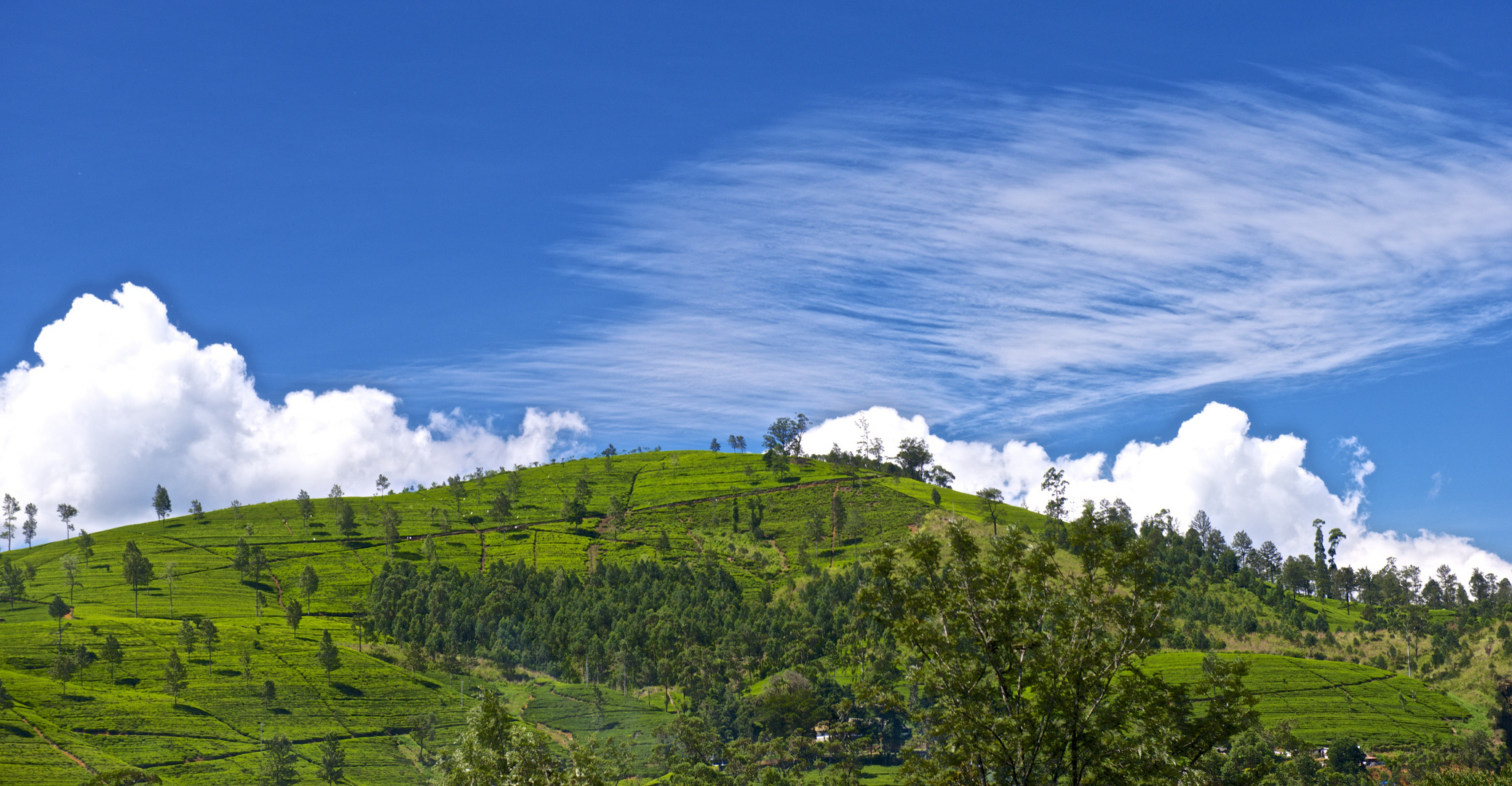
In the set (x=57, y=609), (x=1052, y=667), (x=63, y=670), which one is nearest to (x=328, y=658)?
(x=63, y=670)

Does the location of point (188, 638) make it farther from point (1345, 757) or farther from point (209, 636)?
point (1345, 757)

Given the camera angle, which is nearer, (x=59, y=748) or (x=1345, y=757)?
(x=59, y=748)

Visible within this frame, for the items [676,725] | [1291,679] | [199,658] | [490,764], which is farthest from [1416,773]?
[199,658]

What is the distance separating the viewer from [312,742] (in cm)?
14438

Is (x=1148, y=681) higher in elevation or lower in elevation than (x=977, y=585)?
lower

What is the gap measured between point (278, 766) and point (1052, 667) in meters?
126

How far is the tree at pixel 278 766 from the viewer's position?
12838 centimetres

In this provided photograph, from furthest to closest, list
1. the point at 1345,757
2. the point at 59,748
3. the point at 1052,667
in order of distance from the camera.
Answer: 1. the point at 1345,757
2. the point at 59,748
3. the point at 1052,667

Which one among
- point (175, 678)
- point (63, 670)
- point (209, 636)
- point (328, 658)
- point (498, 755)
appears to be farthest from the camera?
point (209, 636)

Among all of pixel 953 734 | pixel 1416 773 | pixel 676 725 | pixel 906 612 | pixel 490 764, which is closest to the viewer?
pixel 953 734

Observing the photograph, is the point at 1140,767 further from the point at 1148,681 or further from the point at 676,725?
the point at 676,725

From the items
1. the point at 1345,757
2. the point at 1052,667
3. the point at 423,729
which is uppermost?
the point at 1052,667

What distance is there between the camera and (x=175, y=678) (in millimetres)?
151375

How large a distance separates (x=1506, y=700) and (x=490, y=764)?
661 feet
